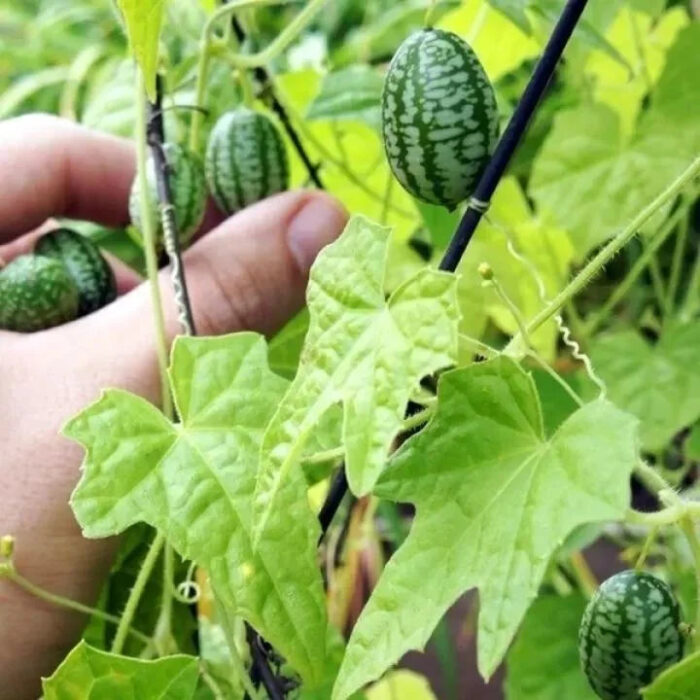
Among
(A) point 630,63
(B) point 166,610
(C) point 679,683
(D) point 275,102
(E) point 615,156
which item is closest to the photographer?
(C) point 679,683

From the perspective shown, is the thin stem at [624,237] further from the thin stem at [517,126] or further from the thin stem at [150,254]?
the thin stem at [150,254]

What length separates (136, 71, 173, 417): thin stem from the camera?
57 centimetres

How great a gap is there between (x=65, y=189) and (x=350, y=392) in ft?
1.70

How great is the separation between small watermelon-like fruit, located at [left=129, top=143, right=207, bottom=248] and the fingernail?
0.20ft

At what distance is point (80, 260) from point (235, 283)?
0.10 m

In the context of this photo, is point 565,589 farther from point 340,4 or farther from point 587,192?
point 340,4

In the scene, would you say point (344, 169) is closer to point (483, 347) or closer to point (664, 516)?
Answer: point (483, 347)

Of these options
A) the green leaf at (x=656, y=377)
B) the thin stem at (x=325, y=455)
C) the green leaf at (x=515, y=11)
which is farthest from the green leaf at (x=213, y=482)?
the green leaf at (x=656, y=377)

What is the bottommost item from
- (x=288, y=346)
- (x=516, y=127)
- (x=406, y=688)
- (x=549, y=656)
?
(x=406, y=688)

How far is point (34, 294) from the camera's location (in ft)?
2.07

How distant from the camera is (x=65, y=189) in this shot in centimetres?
85

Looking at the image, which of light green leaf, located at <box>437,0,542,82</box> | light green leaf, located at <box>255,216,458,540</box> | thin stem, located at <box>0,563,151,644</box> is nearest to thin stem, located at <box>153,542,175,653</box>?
thin stem, located at <box>0,563,151,644</box>

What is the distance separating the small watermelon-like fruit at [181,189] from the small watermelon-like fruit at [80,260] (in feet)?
0.16

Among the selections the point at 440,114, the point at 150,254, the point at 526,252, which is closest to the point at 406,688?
the point at 526,252
